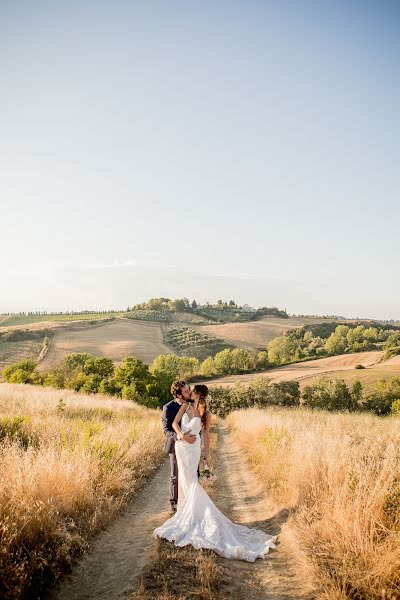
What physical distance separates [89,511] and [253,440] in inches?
384

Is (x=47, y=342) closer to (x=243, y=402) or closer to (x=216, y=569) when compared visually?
(x=243, y=402)

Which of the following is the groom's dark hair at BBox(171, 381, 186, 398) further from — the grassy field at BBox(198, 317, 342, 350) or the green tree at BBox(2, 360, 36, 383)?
the grassy field at BBox(198, 317, 342, 350)

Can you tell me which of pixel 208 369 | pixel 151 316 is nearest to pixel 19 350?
pixel 208 369

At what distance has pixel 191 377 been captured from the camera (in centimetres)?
7762

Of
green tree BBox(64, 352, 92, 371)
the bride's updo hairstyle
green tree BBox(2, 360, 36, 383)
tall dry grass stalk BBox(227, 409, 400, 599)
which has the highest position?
the bride's updo hairstyle

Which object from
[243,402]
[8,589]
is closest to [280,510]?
[8,589]

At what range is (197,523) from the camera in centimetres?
613

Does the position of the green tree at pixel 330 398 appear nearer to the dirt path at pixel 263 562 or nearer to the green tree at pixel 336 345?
the dirt path at pixel 263 562

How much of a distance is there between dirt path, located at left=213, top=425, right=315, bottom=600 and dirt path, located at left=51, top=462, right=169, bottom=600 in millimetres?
1196

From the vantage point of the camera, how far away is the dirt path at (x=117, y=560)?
4.63m

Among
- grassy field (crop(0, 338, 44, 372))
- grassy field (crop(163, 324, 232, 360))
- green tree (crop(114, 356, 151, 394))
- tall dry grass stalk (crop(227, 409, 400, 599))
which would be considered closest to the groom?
tall dry grass stalk (crop(227, 409, 400, 599))

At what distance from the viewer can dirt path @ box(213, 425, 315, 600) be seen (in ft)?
15.5

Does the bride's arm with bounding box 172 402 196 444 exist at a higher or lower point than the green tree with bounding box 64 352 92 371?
higher

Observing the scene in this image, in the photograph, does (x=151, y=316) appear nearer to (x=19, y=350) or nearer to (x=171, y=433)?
(x=19, y=350)
